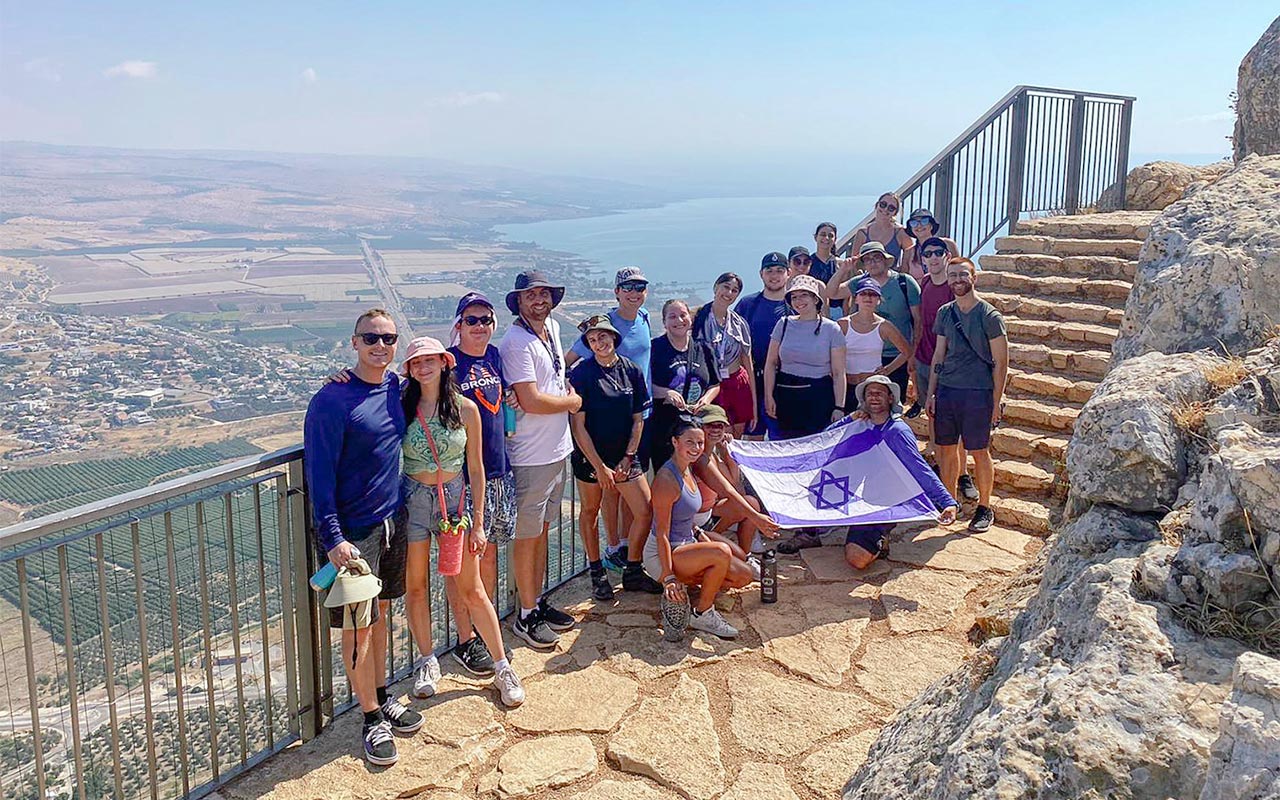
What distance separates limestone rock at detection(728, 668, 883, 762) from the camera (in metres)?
3.77

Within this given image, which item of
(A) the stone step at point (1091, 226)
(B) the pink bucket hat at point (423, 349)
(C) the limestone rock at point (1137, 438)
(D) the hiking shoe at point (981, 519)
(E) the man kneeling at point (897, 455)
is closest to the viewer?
(C) the limestone rock at point (1137, 438)

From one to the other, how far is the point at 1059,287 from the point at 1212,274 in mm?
5805

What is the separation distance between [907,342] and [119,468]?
115 feet

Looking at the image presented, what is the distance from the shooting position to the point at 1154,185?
1088 centimetres

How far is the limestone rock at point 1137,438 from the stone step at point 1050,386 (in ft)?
15.6

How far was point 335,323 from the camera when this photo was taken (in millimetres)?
60719

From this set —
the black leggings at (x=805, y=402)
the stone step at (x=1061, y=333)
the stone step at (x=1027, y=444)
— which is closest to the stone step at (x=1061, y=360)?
the stone step at (x=1061, y=333)

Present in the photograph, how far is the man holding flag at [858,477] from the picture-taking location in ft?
18.1

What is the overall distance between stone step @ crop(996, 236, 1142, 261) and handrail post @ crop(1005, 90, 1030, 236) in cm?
64

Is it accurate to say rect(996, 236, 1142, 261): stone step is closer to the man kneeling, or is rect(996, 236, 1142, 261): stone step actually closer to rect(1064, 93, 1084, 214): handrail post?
rect(1064, 93, 1084, 214): handrail post

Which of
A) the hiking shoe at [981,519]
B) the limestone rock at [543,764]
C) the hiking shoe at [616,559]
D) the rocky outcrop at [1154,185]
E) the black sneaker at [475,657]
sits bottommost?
the limestone rock at [543,764]

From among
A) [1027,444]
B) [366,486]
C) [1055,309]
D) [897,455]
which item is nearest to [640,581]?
[897,455]

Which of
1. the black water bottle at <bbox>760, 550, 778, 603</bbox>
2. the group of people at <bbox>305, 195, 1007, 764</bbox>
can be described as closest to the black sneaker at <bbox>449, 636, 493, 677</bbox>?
the group of people at <bbox>305, 195, 1007, 764</bbox>

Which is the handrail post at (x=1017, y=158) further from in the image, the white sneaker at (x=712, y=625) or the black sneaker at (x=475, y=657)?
the black sneaker at (x=475, y=657)
